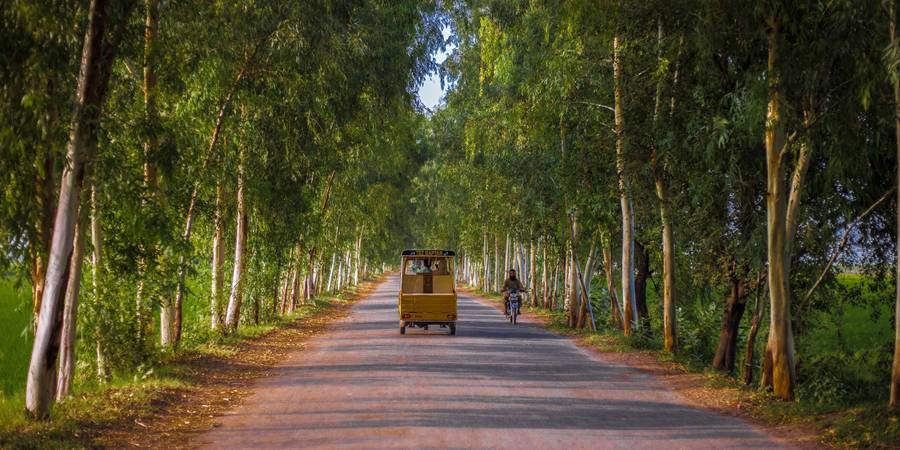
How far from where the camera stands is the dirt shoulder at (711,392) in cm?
1201

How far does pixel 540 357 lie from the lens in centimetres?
2144

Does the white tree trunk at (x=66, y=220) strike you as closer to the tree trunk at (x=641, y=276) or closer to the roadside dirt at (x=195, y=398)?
the roadside dirt at (x=195, y=398)

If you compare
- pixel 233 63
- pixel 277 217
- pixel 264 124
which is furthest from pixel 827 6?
pixel 277 217

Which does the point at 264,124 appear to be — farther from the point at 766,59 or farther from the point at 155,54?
the point at 766,59

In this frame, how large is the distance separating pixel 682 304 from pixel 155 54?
71.5 feet

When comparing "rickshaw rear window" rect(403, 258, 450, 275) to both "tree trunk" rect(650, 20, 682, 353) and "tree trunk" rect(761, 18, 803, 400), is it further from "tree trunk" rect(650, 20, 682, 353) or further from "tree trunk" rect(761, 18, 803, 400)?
"tree trunk" rect(761, 18, 803, 400)

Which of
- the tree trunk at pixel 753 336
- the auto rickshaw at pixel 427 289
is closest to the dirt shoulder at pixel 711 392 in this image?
the tree trunk at pixel 753 336

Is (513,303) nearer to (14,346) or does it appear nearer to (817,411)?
(14,346)

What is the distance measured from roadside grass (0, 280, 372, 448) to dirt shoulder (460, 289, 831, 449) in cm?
745

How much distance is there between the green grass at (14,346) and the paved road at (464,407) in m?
3.61

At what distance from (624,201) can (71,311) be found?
15224 mm

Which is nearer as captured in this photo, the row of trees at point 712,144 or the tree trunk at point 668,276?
the row of trees at point 712,144

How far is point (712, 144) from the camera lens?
49.9 feet

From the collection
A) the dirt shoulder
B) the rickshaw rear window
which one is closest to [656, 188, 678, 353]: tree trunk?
the dirt shoulder
